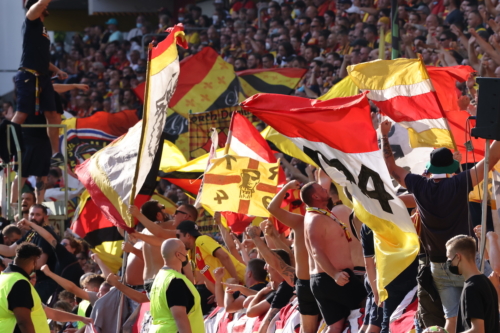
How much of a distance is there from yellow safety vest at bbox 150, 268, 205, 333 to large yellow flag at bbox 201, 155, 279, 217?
2.18 m

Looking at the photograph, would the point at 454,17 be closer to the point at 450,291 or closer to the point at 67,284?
the point at 67,284

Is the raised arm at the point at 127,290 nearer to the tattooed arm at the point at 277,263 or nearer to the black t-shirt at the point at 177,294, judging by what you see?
the tattooed arm at the point at 277,263

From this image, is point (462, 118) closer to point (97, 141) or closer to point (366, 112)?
point (366, 112)

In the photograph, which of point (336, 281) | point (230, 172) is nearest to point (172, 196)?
point (230, 172)

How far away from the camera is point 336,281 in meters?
6.87

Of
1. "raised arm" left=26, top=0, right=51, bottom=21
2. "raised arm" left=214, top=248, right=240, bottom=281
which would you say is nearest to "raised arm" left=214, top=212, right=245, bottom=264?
"raised arm" left=214, top=248, right=240, bottom=281

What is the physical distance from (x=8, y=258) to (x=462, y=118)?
550 centimetres

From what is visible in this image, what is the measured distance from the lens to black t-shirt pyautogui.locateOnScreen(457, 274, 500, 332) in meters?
5.23

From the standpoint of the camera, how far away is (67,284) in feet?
31.2

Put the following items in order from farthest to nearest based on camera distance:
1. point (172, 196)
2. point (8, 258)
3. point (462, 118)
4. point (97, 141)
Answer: point (97, 141)
point (172, 196)
point (8, 258)
point (462, 118)

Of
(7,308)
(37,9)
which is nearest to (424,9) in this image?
(37,9)

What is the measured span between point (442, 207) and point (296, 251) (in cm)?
186

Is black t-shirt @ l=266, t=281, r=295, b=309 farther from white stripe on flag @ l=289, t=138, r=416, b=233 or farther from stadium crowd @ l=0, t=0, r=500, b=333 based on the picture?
white stripe on flag @ l=289, t=138, r=416, b=233

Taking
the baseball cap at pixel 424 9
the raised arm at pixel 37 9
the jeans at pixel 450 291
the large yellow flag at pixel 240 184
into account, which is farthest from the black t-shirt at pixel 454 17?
the jeans at pixel 450 291
